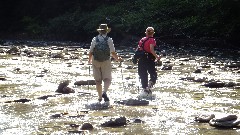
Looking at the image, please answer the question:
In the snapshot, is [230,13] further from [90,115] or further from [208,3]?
[90,115]

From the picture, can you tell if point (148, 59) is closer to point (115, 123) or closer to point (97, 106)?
point (97, 106)

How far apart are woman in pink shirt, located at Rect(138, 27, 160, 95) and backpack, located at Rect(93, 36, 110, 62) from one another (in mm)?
1492

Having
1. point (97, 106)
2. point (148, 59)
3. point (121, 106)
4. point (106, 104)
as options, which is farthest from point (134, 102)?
point (148, 59)

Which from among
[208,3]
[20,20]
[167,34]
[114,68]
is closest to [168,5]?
[167,34]

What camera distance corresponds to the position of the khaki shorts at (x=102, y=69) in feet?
32.4

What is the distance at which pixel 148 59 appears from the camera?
11.1m

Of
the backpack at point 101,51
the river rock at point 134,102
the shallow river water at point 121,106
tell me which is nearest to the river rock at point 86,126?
the shallow river water at point 121,106

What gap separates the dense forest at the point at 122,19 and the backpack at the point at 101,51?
55.3 ft

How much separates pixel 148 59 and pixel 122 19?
25.0 metres

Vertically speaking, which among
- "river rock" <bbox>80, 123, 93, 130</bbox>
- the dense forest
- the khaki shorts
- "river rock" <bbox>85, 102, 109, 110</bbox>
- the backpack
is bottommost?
"river rock" <bbox>80, 123, 93, 130</bbox>

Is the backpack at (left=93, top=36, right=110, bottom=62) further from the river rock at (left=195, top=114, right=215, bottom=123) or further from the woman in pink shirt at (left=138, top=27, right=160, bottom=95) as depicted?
the river rock at (left=195, top=114, right=215, bottom=123)

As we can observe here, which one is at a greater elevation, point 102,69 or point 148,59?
point 148,59

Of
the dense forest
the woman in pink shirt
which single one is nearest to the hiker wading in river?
the woman in pink shirt

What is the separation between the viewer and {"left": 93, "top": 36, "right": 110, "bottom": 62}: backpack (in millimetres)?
9656
